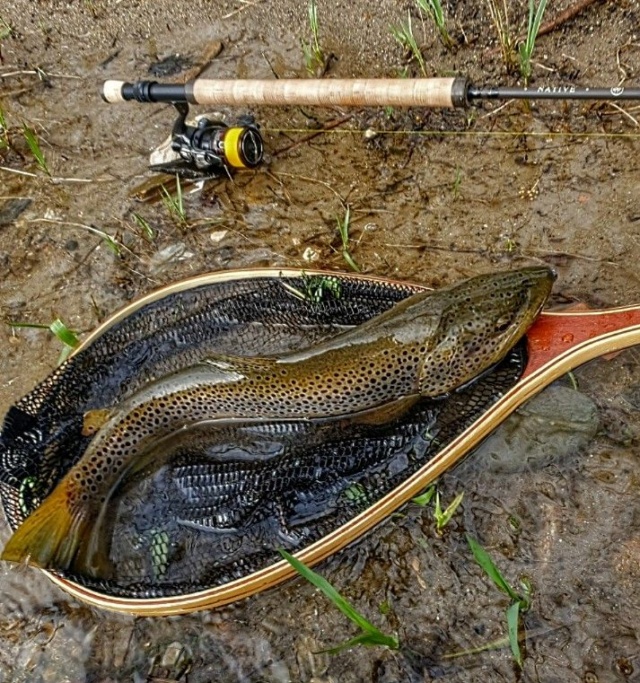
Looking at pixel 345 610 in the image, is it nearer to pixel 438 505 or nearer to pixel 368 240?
pixel 438 505

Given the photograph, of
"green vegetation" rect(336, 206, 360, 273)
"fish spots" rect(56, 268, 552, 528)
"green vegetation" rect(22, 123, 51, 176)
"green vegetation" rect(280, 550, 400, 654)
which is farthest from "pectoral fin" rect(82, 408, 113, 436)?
"green vegetation" rect(22, 123, 51, 176)

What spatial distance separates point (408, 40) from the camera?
4.05m

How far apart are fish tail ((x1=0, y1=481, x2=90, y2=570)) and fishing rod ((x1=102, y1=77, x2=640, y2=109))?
2.10 metres

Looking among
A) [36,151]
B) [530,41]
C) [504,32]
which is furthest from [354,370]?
[36,151]

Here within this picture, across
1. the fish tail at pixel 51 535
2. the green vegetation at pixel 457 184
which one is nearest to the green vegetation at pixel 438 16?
the green vegetation at pixel 457 184

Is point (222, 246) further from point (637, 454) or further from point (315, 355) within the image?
point (637, 454)

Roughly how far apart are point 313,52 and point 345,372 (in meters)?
2.41

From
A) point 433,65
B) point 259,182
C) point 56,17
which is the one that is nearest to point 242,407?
point 259,182

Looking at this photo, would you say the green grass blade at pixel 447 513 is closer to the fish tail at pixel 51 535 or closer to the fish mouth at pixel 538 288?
the fish mouth at pixel 538 288

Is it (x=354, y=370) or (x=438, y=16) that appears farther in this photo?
(x=438, y=16)

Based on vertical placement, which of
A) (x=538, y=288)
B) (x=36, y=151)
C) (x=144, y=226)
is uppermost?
(x=36, y=151)

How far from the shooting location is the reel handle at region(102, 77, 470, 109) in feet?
10.6

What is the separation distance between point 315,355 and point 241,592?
1000mm

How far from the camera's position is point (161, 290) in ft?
10.8
